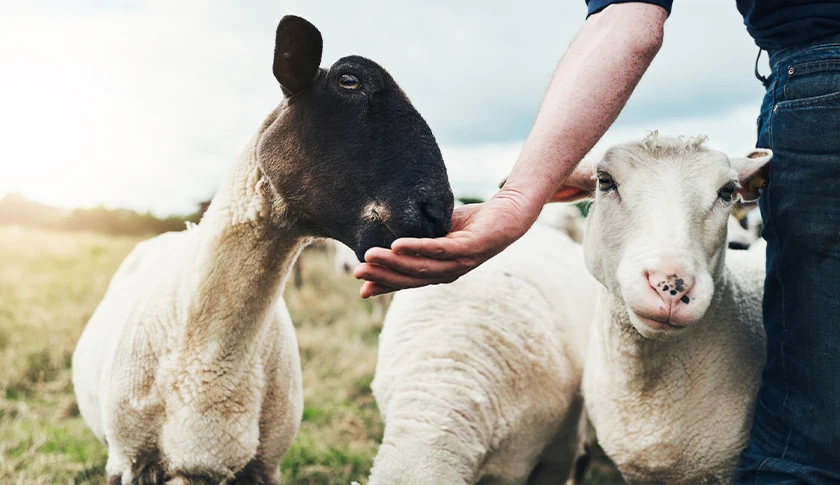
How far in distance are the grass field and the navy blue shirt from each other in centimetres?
337

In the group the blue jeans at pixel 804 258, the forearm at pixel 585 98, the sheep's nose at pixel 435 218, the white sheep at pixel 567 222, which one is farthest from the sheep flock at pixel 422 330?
the white sheep at pixel 567 222

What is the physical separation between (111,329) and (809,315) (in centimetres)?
291

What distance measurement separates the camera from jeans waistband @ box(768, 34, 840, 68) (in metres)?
2.02

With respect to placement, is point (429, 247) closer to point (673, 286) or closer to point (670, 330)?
point (673, 286)

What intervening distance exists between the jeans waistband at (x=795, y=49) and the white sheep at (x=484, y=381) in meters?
1.64

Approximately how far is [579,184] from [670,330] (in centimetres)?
86

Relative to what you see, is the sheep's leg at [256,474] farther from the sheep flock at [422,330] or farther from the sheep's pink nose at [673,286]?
the sheep's pink nose at [673,286]

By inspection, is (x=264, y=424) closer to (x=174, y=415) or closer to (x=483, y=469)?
(x=174, y=415)

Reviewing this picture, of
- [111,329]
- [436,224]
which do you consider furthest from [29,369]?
[436,224]

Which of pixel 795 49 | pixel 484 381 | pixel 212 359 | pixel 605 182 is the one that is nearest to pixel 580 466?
pixel 484 381

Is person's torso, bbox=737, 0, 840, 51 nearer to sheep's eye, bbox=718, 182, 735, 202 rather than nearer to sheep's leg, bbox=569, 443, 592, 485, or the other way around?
sheep's eye, bbox=718, 182, 735, 202

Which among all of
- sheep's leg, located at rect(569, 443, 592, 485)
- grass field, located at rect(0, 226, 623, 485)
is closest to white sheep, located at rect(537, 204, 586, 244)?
grass field, located at rect(0, 226, 623, 485)

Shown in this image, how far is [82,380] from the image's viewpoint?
3432 mm

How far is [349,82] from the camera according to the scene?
216 centimetres
